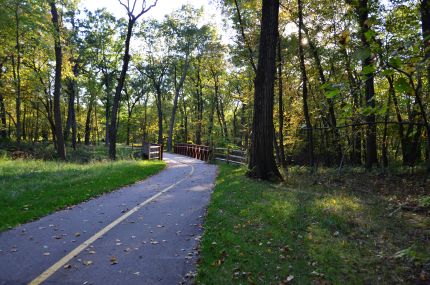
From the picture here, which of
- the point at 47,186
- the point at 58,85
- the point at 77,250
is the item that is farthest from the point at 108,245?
the point at 58,85

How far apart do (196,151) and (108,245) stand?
26.0m

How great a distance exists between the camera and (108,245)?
613cm

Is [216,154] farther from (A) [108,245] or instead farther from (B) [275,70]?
(A) [108,245]

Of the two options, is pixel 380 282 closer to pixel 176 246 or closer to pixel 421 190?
pixel 176 246

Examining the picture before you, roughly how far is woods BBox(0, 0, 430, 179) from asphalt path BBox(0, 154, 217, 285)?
330 centimetres

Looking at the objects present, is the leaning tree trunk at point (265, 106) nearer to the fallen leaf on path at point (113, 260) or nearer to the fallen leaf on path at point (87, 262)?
the fallen leaf on path at point (113, 260)

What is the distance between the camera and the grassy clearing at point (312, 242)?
4621 millimetres

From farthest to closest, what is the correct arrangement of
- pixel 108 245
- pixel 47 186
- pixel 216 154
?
pixel 216 154, pixel 47 186, pixel 108 245

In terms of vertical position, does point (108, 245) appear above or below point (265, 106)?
below

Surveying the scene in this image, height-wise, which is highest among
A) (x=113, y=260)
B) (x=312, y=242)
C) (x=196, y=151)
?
(x=196, y=151)

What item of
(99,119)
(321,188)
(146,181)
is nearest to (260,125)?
(321,188)

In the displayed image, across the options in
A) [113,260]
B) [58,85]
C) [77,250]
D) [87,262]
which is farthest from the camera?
[58,85]

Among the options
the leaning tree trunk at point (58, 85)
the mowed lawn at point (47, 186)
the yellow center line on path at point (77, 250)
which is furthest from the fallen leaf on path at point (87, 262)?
the leaning tree trunk at point (58, 85)

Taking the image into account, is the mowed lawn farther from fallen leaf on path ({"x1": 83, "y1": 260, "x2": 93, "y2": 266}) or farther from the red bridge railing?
the red bridge railing
